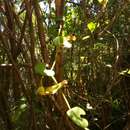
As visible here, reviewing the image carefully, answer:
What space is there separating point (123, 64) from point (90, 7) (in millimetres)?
428

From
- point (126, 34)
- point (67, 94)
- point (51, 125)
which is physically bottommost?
point (51, 125)

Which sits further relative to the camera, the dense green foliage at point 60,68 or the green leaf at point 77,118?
the dense green foliage at point 60,68

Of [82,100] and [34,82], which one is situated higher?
[34,82]

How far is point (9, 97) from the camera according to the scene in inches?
70.0

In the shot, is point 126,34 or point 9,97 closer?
point 9,97

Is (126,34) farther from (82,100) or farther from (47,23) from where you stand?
(82,100)

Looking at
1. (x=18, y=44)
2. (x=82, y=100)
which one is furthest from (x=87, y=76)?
(x=18, y=44)

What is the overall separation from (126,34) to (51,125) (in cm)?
98

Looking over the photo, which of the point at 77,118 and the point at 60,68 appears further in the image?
the point at 60,68

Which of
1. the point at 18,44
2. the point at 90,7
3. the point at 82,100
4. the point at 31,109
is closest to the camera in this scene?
the point at 31,109

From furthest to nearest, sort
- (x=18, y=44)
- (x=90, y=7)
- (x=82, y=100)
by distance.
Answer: (x=90, y=7) → (x=82, y=100) → (x=18, y=44)

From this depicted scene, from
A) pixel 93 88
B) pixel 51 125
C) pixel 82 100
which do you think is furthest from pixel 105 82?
pixel 51 125

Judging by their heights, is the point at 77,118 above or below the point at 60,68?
below

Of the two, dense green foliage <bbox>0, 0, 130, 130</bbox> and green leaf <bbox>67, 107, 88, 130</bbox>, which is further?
dense green foliage <bbox>0, 0, 130, 130</bbox>
